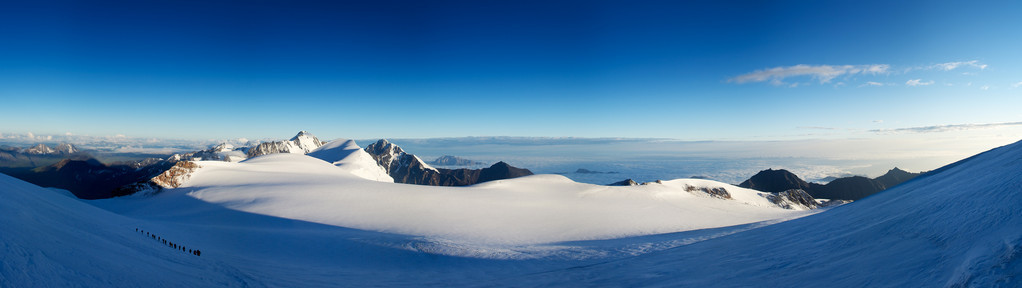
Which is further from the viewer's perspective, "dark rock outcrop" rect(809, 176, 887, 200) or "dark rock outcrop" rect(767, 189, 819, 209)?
"dark rock outcrop" rect(809, 176, 887, 200)

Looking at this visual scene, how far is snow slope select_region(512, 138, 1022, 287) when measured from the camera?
660 centimetres

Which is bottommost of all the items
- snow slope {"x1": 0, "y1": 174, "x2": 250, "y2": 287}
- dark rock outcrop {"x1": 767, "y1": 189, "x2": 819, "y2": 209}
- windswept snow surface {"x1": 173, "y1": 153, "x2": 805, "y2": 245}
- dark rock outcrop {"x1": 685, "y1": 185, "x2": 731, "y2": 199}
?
dark rock outcrop {"x1": 767, "y1": 189, "x2": 819, "y2": 209}

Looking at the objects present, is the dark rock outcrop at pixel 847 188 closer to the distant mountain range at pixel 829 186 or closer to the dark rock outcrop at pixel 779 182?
the distant mountain range at pixel 829 186

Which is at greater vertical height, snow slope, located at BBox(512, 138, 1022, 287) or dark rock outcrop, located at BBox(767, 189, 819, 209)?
snow slope, located at BBox(512, 138, 1022, 287)

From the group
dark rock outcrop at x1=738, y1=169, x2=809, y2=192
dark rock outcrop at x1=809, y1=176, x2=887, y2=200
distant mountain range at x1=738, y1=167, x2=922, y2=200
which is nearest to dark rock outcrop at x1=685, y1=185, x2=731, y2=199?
distant mountain range at x1=738, y1=167, x2=922, y2=200

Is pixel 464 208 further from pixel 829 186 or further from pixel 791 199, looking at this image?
pixel 829 186

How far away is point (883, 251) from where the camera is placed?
9266 millimetres

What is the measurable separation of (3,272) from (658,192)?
234 ft

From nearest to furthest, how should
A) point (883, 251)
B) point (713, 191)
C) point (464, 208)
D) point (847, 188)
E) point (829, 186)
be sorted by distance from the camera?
point (883, 251)
point (464, 208)
point (713, 191)
point (847, 188)
point (829, 186)

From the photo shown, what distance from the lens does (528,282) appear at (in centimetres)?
1577

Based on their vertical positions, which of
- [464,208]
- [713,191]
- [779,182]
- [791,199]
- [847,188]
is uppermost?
[464,208]

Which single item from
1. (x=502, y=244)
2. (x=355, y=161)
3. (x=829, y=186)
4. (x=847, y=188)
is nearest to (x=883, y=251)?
(x=502, y=244)

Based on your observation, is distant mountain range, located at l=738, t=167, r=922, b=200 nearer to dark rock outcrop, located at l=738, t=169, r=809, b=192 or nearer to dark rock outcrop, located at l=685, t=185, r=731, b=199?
dark rock outcrop, located at l=738, t=169, r=809, b=192

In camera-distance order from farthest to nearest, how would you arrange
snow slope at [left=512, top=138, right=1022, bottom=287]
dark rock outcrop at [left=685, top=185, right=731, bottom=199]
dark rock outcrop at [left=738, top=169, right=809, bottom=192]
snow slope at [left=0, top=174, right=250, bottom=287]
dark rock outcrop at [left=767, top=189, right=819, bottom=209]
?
dark rock outcrop at [left=738, top=169, right=809, bottom=192] < dark rock outcrop at [left=767, top=189, right=819, bottom=209] < dark rock outcrop at [left=685, top=185, right=731, bottom=199] < snow slope at [left=0, top=174, right=250, bottom=287] < snow slope at [left=512, top=138, right=1022, bottom=287]
